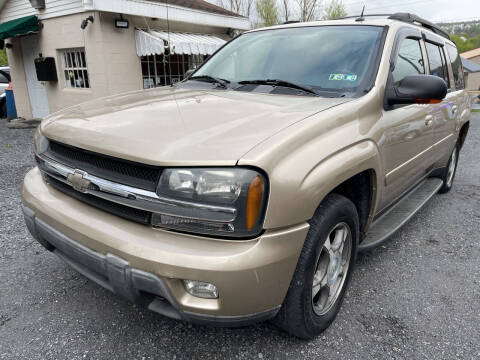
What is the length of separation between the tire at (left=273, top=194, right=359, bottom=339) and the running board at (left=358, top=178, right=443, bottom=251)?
28 cm

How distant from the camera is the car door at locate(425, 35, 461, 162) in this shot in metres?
3.39

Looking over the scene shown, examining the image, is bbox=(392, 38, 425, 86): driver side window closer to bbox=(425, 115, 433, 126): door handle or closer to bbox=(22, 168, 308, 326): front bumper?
bbox=(425, 115, 433, 126): door handle

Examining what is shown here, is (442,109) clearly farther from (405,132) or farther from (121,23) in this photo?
(121,23)

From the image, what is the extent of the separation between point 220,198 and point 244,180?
127mm

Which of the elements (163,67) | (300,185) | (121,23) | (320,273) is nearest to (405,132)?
(320,273)

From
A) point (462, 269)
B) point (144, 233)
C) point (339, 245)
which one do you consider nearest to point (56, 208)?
point (144, 233)

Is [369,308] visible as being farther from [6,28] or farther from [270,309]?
[6,28]

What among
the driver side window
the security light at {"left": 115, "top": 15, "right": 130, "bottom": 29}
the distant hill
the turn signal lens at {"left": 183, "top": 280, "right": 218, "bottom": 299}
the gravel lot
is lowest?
the gravel lot

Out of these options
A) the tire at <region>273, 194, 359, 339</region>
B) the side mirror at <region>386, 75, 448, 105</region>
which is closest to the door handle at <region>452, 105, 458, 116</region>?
the side mirror at <region>386, 75, 448, 105</region>

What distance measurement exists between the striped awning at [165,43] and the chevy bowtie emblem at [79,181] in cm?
773

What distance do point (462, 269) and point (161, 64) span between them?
31.8 ft

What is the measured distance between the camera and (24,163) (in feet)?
21.3

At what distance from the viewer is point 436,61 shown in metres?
3.62

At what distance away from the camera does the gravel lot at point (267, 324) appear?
2.07 m
